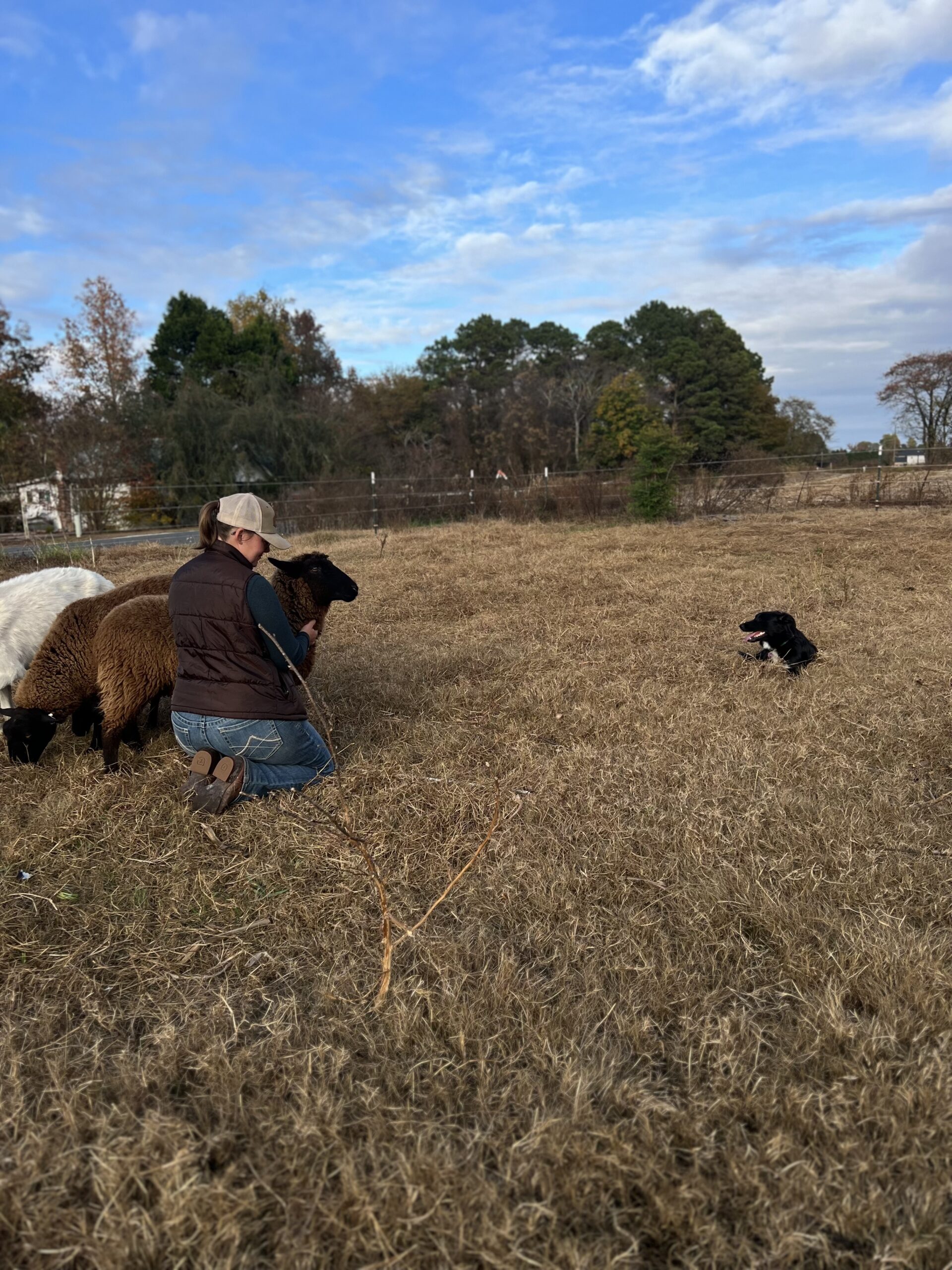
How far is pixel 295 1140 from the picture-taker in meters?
1.71

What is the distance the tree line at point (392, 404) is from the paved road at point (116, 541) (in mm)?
1279

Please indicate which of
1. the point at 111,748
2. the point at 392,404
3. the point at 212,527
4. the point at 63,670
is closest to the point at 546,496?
the point at 63,670

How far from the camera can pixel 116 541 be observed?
16672 mm

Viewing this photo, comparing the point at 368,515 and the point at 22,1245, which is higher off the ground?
the point at 368,515

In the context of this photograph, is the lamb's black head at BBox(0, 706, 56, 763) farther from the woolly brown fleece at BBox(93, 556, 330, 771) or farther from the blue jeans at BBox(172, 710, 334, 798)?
the blue jeans at BBox(172, 710, 334, 798)

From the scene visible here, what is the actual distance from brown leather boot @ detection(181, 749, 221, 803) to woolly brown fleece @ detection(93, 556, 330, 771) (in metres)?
0.73

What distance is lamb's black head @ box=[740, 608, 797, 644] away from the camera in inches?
212

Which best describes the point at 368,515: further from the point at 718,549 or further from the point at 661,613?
the point at 661,613

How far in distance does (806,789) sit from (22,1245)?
10.2 feet

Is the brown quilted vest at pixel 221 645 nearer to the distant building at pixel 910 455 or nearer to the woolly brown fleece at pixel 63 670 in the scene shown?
the woolly brown fleece at pixel 63 670

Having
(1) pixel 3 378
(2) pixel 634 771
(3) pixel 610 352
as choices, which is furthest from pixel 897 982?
(3) pixel 610 352

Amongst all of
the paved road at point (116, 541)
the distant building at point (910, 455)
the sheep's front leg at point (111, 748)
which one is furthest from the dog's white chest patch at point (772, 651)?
the distant building at point (910, 455)

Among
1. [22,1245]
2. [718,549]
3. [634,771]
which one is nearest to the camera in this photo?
[22,1245]

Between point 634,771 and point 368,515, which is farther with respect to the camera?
point 368,515
